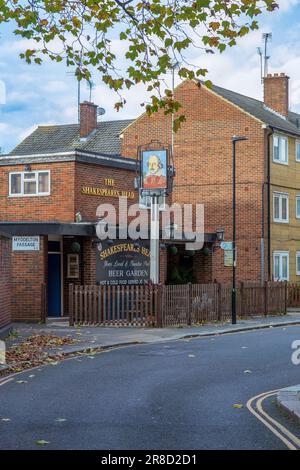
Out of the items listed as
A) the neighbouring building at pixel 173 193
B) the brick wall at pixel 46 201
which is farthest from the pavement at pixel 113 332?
the brick wall at pixel 46 201

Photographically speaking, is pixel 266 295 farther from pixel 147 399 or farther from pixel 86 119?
pixel 86 119

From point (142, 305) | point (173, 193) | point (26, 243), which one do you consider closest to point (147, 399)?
point (142, 305)

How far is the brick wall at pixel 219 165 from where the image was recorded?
137ft

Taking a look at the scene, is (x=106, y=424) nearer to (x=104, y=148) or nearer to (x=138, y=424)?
(x=138, y=424)

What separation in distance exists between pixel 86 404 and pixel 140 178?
19.6 m

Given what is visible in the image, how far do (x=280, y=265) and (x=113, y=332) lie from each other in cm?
2063

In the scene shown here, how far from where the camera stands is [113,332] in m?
24.7

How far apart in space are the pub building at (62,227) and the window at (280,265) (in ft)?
37.8

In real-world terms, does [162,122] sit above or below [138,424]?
above

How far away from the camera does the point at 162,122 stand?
4581cm

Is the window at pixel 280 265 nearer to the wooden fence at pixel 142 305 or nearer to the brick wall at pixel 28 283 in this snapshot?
the wooden fence at pixel 142 305

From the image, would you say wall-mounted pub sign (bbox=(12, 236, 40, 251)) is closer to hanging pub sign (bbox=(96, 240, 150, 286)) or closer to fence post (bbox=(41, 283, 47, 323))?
fence post (bbox=(41, 283, 47, 323))
